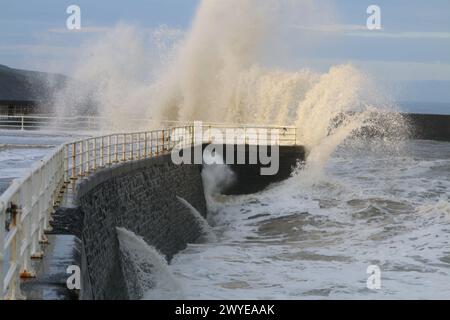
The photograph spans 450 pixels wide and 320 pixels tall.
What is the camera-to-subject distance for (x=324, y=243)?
59.9 ft

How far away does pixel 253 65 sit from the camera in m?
37.0

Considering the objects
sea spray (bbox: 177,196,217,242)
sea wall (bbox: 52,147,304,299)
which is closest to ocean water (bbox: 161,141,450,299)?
sea spray (bbox: 177,196,217,242)

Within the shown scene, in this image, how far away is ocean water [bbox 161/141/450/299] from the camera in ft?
43.9

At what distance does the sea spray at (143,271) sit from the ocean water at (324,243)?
32 cm

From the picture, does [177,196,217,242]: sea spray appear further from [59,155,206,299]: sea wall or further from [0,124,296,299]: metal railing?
[0,124,296,299]: metal railing

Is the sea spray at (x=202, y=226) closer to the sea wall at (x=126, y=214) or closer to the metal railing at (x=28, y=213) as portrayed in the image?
the sea wall at (x=126, y=214)

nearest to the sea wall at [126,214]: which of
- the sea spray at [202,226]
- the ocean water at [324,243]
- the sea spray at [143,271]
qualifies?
the sea spray at [202,226]

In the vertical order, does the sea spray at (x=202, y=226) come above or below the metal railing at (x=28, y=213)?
below

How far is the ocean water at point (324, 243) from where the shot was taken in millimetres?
13367

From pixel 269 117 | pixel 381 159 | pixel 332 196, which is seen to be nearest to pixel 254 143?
pixel 332 196

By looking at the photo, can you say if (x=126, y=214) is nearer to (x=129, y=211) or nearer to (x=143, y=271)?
(x=129, y=211)
